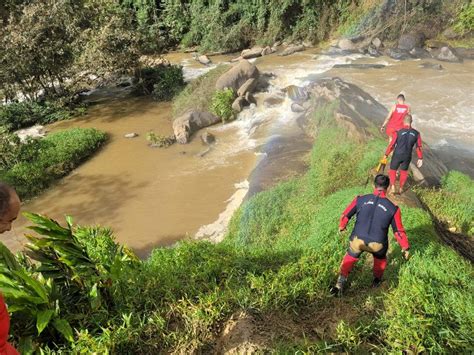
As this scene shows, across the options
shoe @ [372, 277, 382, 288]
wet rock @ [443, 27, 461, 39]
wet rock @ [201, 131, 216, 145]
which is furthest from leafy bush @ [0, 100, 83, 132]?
wet rock @ [443, 27, 461, 39]

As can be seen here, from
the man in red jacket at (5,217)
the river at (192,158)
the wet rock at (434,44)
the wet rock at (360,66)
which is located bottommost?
the river at (192,158)

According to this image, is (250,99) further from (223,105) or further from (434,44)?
(434,44)

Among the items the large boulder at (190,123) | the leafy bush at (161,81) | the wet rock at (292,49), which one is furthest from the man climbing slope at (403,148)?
the wet rock at (292,49)

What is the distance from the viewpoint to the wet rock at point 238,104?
16.0 meters

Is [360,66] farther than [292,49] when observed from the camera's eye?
No

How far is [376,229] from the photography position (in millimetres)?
4816

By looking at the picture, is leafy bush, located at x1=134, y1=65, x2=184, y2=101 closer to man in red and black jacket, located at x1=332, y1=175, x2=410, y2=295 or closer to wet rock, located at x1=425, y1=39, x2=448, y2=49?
wet rock, located at x1=425, y1=39, x2=448, y2=49

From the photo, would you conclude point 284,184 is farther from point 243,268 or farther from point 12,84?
point 12,84

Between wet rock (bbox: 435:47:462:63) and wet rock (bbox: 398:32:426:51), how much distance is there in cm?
192

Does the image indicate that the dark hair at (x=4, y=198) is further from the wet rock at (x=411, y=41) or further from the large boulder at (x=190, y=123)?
the wet rock at (x=411, y=41)

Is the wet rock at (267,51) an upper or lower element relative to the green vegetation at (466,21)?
lower

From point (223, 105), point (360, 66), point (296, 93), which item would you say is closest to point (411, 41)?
point (360, 66)

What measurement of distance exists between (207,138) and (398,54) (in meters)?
12.9

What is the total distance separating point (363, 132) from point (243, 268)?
21.2 feet
